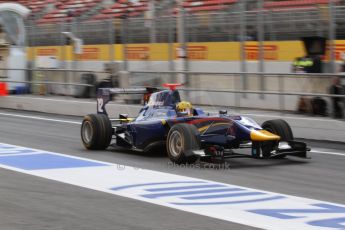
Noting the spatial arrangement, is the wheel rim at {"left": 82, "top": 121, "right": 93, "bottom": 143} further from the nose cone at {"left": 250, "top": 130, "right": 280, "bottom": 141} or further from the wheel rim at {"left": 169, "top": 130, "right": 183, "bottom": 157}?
the nose cone at {"left": 250, "top": 130, "right": 280, "bottom": 141}

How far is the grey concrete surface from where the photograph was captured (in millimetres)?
12609

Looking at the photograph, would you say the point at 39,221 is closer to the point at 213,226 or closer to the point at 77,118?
the point at 213,226

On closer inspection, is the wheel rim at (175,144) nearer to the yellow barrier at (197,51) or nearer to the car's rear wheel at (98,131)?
the car's rear wheel at (98,131)

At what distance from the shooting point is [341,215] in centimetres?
641

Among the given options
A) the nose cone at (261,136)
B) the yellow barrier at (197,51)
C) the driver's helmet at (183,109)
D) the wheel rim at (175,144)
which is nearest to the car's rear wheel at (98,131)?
the driver's helmet at (183,109)

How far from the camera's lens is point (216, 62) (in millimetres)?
17328

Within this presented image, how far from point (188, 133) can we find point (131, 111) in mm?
7518

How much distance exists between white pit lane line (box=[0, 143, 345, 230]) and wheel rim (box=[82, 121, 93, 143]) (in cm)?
84

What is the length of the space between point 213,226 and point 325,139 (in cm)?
722

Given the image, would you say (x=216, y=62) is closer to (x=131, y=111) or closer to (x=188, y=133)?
(x=131, y=111)

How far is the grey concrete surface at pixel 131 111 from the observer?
12609 millimetres

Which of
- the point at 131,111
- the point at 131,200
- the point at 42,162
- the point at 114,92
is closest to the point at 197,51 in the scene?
the point at 131,111

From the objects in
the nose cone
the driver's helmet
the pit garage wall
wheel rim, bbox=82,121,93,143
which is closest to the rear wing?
wheel rim, bbox=82,121,93,143

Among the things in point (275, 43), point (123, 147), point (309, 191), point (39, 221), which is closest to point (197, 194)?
point (309, 191)
